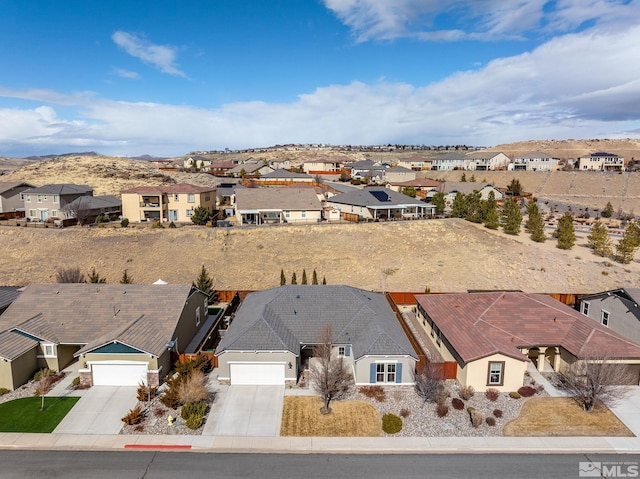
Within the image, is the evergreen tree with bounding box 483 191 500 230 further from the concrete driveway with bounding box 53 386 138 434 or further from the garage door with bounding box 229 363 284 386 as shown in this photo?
the concrete driveway with bounding box 53 386 138 434

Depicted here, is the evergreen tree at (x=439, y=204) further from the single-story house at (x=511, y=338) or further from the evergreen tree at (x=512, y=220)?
the single-story house at (x=511, y=338)

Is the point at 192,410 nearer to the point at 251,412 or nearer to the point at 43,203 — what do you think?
the point at 251,412

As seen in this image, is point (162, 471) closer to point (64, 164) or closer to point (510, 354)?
point (510, 354)

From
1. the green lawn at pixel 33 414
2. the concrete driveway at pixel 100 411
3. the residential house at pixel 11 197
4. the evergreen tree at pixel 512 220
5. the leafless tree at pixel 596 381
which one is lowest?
the concrete driveway at pixel 100 411

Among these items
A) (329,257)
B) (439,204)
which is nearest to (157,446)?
(329,257)

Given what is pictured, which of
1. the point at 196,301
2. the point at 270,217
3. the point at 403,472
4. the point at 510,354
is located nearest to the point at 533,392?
the point at 510,354

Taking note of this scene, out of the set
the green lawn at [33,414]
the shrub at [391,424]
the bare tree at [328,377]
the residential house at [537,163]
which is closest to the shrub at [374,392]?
the bare tree at [328,377]
